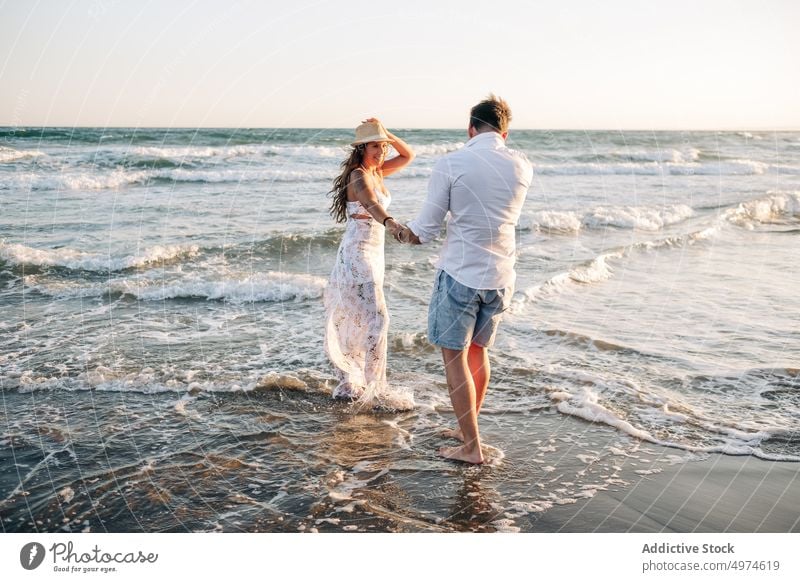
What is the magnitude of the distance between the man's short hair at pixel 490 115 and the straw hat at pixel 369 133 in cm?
92

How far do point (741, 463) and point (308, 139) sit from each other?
1096 inches

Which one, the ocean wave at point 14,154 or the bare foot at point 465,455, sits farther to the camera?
the ocean wave at point 14,154

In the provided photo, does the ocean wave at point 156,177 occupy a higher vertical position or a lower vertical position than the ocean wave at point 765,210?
higher

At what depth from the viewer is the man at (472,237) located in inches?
168

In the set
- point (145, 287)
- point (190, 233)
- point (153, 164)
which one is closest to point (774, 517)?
point (145, 287)

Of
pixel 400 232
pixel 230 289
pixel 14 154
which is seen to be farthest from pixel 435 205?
pixel 14 154

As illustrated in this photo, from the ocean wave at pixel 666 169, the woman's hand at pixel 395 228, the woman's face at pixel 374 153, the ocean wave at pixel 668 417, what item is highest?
the ocean wave at pixel 666 169

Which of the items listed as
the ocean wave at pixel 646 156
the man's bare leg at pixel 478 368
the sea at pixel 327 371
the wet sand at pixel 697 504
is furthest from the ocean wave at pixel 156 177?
the wet sand at pixel 697 504

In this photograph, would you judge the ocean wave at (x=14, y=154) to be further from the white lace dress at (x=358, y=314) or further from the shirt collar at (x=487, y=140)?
the shirt collar at (x=487, y=140)

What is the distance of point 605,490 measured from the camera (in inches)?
174

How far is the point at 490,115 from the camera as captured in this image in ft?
14.3

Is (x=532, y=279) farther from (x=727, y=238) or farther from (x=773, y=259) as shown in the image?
(x=727, y=238)

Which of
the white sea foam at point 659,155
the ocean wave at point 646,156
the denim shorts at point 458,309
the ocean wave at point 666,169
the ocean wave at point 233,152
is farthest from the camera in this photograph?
the white sea foam at point 659,155
